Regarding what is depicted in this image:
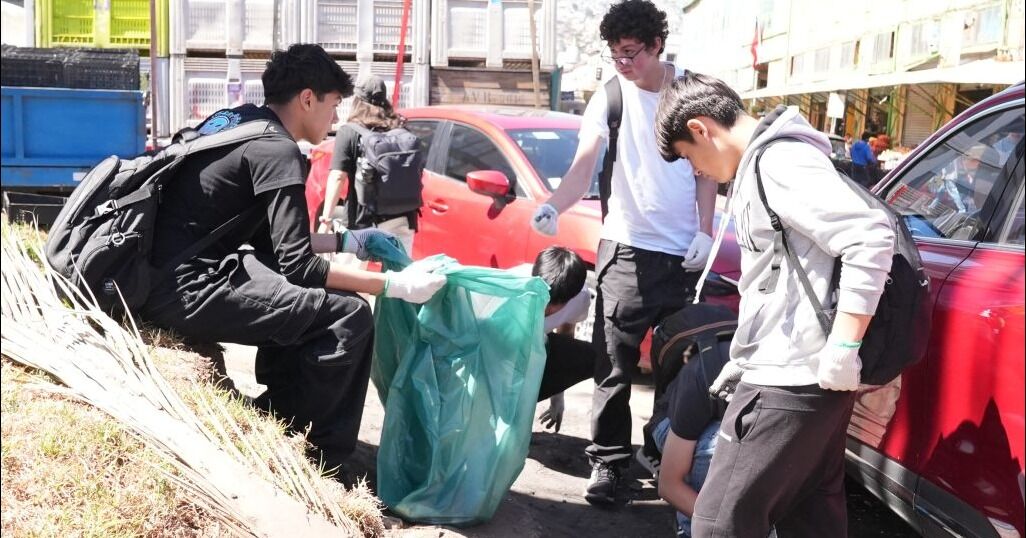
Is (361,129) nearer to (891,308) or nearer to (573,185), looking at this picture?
(573,185)

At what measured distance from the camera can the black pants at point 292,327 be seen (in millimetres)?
3264

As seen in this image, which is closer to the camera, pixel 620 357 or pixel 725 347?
pixel 725 347

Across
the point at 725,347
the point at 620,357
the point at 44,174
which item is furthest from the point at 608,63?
the point at 44,174

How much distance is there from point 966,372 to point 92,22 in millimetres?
2762

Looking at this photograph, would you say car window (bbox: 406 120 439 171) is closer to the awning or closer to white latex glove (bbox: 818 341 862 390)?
the awning

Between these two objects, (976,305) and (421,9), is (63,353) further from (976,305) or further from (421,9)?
(976,305)

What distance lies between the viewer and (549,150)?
5.72 metres

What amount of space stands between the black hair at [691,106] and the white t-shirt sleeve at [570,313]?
1638mm

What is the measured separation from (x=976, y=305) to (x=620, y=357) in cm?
164

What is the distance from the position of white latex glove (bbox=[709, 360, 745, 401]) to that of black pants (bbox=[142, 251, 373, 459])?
127 cm

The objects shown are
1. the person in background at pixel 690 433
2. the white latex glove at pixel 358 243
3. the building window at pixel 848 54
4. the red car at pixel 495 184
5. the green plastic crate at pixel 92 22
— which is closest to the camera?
the person in background at pixel 690 433

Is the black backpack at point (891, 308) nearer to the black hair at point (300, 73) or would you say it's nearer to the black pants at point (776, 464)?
the black pants at point (776, 464)

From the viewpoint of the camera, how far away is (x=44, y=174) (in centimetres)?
493

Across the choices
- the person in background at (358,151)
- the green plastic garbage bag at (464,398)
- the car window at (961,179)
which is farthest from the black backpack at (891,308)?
the person in background at (358,151)
